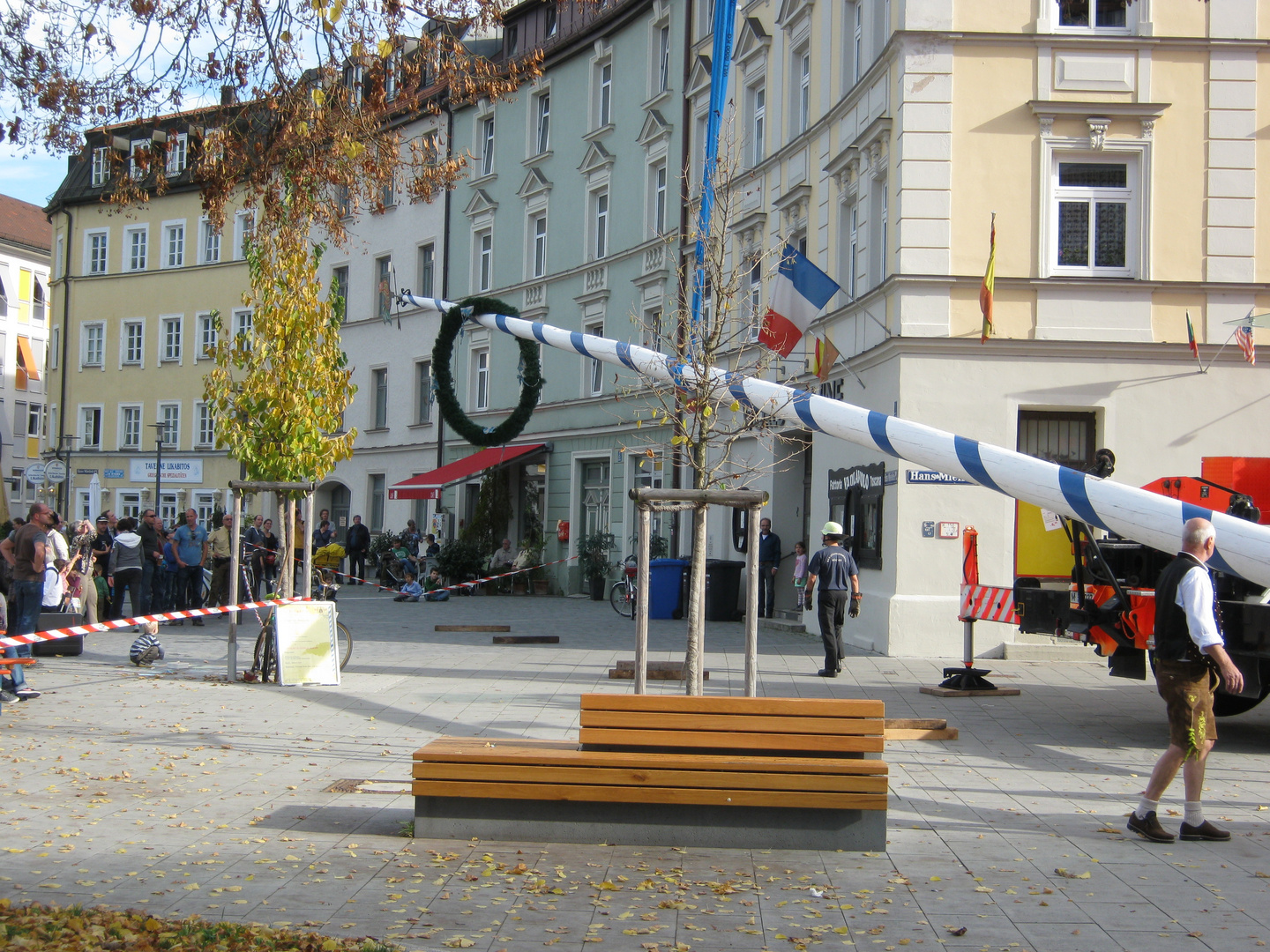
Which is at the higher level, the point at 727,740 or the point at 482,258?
the point at 482,258

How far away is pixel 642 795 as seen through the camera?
22.2ft

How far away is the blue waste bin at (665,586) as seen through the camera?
77.1ft

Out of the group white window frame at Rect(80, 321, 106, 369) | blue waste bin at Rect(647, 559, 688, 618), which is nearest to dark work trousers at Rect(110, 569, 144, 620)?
blue waste bin at Rect(647, 559, 688, 618)

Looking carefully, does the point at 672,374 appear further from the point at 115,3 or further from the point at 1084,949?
the point at 1084,949

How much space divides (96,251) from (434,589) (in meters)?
27.6

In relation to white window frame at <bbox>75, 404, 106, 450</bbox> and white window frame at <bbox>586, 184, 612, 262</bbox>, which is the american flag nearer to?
white window frame at <bbox>586, 184, 612, 262</bbox>

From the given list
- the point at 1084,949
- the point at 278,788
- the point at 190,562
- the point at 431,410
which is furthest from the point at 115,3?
the point at 431,410

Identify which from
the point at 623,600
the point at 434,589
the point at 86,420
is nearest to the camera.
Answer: the point at 623,600

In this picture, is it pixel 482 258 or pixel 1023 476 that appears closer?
pixel 1023 476

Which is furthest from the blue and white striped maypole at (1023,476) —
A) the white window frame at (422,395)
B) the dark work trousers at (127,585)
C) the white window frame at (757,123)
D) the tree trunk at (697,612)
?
the white window frame at (422,395)

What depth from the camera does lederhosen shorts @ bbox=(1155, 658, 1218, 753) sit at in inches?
282

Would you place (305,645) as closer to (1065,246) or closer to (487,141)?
(1065,246)

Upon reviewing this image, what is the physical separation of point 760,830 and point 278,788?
3128 millimetres

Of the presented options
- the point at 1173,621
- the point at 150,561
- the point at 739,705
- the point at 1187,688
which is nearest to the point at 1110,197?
the point at 1173,621
